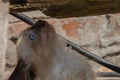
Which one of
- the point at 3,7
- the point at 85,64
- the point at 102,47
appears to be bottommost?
the point at 102,47

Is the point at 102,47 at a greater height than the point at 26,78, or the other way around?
the point at 26,78

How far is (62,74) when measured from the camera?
63.6 inches

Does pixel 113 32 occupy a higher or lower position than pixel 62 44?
lower

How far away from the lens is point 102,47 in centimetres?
295

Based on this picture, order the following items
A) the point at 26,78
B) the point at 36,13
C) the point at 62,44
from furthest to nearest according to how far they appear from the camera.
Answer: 1. the point at 36,13
2. the point at 62,44
3. the point at 26,78

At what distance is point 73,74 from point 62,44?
0.10 m

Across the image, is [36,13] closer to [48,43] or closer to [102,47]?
[102,47]

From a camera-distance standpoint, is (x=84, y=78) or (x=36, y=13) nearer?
(x=84, y=78)

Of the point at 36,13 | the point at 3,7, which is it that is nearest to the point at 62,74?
the point at 3,7

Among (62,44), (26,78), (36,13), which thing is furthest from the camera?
(36,13)

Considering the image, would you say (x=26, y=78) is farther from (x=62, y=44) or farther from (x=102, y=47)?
(x=102, y=47)

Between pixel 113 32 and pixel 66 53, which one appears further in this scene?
pixel 113 32

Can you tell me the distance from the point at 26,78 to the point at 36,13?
1.34 m

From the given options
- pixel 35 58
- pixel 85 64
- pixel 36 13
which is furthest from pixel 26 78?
pixel 36 13
